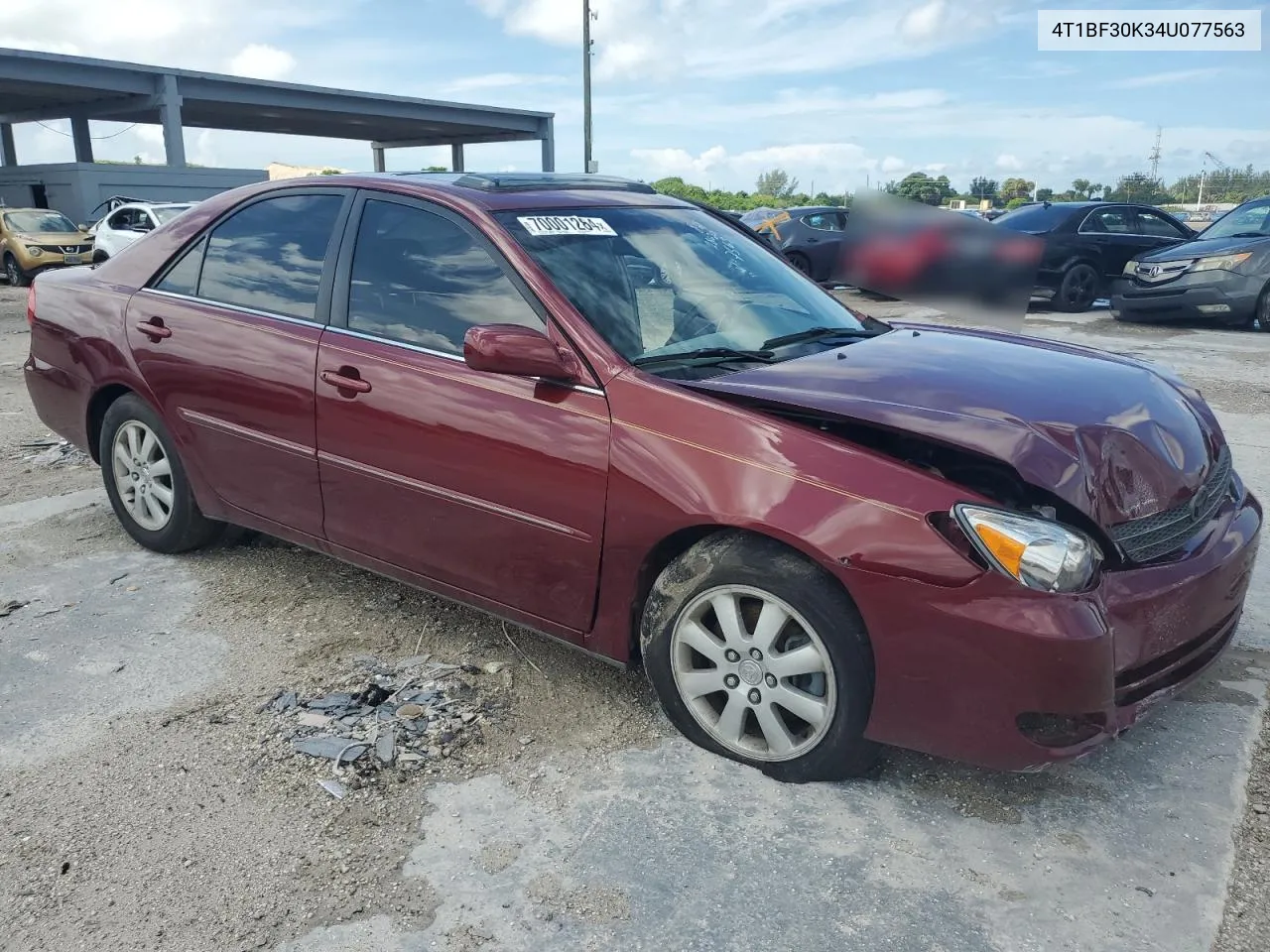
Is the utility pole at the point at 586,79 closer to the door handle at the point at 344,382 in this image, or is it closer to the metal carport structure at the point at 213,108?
the metal carport structure at the point at 213,108

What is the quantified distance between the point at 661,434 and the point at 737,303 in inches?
36.1

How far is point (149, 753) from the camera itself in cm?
298

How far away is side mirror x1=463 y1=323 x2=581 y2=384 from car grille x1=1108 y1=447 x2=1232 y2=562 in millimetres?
1517

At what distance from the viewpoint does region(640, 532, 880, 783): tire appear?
2.62 meters

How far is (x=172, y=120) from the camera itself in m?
30.4

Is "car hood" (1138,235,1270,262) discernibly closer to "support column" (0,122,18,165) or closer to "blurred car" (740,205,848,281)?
"blurred car" (740,205,848,281)

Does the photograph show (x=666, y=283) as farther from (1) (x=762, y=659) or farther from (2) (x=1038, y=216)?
(2) (x=1038, y=216)

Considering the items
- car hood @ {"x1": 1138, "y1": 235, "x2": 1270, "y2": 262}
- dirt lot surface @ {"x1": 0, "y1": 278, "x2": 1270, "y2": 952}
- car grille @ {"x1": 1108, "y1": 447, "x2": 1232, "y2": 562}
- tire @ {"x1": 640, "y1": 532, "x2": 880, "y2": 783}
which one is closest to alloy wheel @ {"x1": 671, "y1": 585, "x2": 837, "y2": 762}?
tire @ {"x1": 640, "y1": 532, "x2": 880, "y2": 783}

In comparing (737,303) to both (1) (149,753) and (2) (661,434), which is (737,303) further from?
(1) (149,753)

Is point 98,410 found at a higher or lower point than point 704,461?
lower

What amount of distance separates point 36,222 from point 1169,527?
2205 cm

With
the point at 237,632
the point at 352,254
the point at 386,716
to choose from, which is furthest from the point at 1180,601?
the point at 237,632

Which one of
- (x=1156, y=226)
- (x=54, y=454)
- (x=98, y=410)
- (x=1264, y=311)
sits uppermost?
(x=1156, y=226)

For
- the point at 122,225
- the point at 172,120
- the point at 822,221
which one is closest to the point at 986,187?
the point at 822,221
